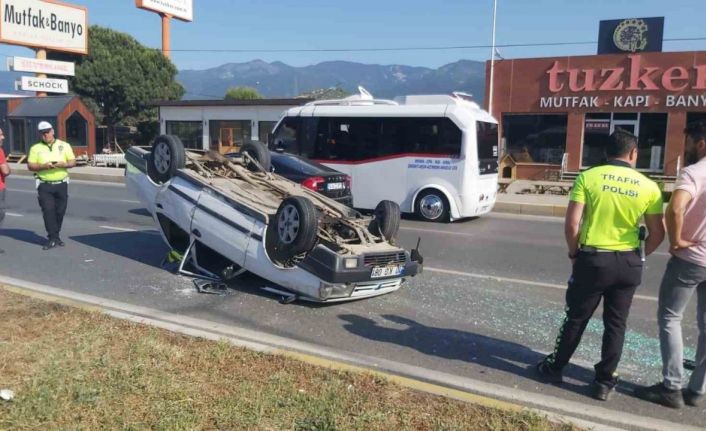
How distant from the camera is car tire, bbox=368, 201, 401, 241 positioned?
6648 mm

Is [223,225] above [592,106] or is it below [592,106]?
below

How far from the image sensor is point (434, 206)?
13508 mm

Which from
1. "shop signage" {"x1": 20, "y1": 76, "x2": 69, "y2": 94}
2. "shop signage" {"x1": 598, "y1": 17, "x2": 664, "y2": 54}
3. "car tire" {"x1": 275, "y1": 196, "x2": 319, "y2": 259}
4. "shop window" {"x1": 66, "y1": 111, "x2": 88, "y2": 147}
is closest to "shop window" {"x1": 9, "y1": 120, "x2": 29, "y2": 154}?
"shop window" {"x1": 66, "y1": 111, "x2": 88, "y2": 147}

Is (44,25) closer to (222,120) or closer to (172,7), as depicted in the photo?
(172,7)

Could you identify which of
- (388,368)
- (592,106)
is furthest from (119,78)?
(388,368)

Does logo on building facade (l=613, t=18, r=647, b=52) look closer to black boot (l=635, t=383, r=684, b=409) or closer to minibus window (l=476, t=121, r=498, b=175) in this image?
minibus window (l=476, t=121, r=498, b=175)

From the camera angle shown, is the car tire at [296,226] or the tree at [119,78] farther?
the tree at [119,78]

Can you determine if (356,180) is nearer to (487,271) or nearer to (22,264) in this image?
(487,271)

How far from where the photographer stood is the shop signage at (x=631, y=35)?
2342 centimetres

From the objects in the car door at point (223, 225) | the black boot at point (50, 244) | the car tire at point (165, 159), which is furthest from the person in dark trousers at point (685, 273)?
the black boot at point (50, 244)

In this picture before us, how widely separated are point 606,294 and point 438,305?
8.39ft

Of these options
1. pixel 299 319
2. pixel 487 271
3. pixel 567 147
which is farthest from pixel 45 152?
pixel 567 147

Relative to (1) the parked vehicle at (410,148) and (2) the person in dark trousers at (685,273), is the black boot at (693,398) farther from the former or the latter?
(1) the parked vehicle at (410,148)

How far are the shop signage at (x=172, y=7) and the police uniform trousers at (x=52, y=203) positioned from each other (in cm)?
3763
